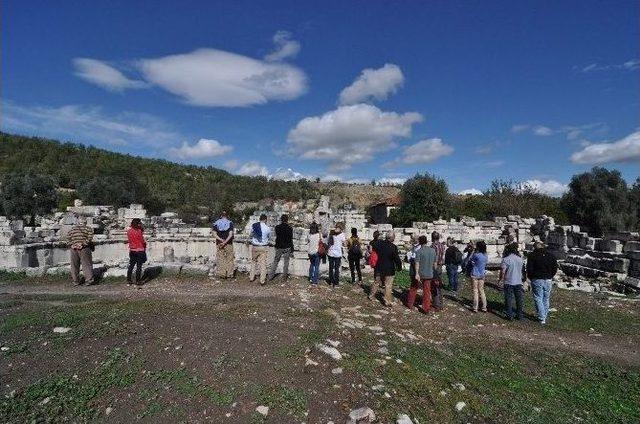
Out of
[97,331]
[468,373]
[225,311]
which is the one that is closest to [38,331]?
[97,331]

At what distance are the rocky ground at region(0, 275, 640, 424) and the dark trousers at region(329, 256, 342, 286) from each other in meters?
2.02

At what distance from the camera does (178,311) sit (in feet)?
27.3

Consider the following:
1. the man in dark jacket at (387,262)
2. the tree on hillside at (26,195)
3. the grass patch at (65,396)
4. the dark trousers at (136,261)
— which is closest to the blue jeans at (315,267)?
the man in dark jacket at (387,262)

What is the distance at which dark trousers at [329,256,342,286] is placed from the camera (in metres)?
11.8

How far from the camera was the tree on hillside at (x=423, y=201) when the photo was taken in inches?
1574

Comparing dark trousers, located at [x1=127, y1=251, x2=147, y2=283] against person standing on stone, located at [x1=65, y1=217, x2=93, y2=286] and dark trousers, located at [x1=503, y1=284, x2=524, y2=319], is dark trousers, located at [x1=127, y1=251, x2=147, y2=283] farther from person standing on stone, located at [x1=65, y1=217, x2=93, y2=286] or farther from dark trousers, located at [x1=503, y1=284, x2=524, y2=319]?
dark trousers, located at [x1=503, y1=284, x2=524, y2=319]

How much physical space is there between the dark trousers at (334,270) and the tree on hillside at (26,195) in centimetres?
3608

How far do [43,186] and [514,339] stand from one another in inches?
1710

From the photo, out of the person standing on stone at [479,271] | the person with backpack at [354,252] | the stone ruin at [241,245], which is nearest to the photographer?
the person standing on stone at [479,271]

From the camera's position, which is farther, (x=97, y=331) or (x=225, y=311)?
(x=225, y=311)

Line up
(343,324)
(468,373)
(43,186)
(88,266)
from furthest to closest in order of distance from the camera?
(43,186) < (88,266) < (343,324) < (468,373)

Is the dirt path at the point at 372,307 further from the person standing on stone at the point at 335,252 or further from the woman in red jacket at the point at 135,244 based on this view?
the woman in red jacket at the point at 135,244

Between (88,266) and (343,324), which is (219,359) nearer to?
(343,324)

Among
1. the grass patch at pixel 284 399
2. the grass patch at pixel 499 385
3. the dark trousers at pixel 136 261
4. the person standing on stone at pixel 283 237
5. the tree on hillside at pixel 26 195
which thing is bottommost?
the grass patch at pixel 499 385
